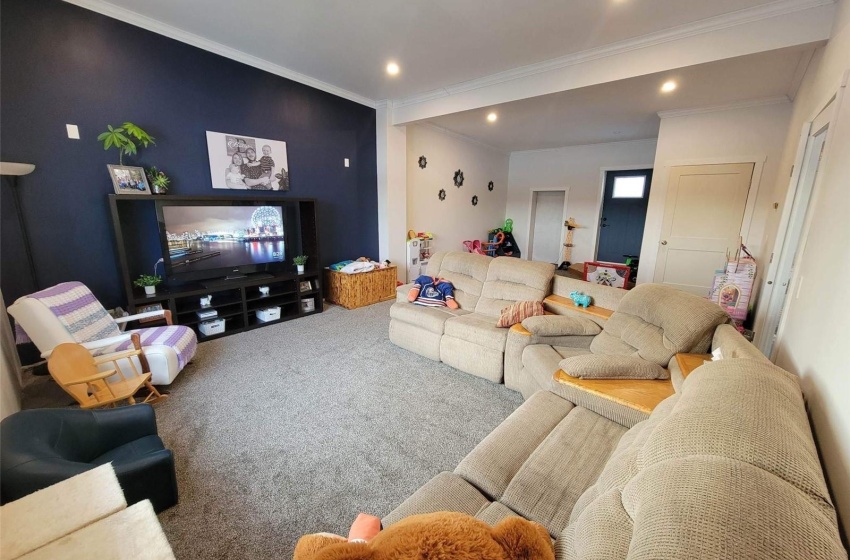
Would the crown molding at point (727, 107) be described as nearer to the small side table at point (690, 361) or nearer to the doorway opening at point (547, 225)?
the doorway opening at point (547, 225)

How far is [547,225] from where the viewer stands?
25.7 ft

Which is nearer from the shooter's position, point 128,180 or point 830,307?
Answer: point 830,307

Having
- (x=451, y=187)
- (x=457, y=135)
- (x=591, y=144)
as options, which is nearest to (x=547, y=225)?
(x=591, y=144)

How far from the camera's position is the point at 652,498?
1.91 feet

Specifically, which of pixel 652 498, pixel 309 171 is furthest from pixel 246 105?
pixel 652 498

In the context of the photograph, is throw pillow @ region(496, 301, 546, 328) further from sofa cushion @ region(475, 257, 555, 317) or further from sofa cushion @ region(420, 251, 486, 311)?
sofa cushion @ region(420, 251, 486, 311)

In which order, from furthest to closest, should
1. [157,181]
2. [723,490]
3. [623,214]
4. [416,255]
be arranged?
[623,214], [416,255], [157,181], [723,490]

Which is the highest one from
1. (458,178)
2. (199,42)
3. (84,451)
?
(199,42)

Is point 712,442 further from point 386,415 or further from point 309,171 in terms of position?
point 309,171

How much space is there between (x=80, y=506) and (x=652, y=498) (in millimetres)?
1520

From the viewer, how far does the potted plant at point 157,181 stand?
302 centimetres

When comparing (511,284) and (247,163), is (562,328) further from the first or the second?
(247,163)

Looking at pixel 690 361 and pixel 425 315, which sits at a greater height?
pixel 690 361

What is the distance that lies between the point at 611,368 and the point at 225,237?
3.75 metres
